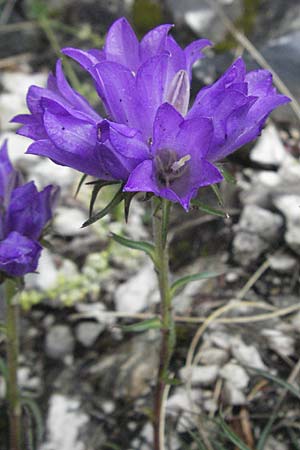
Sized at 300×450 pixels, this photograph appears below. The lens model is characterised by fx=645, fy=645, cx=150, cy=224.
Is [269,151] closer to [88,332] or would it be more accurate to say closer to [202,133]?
[88,332]

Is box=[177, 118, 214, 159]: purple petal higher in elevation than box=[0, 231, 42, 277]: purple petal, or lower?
higher

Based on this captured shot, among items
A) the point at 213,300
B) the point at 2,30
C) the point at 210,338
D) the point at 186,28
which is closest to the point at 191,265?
the point at 213,300

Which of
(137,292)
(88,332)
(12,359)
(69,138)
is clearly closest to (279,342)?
(137,292)

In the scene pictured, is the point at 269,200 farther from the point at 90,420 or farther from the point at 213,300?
the point at 90,420

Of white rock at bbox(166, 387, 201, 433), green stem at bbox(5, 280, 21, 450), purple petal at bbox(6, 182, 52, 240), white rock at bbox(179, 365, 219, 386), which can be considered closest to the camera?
purple petal at bbox(6, 182, 52, 240)

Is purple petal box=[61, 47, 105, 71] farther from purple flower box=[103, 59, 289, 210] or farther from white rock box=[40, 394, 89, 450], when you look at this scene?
white rock box=[40, 394, 89, 450]

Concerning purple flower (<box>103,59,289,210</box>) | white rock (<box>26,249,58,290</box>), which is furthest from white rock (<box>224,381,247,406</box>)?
purple flower (<box>103,59,289,210</box>)

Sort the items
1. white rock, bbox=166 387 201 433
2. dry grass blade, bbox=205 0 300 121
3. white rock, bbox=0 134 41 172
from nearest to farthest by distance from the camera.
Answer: white rock, bbox=166 387 201 433 → dry grass blade, bbox=205 0 300 121 → white rock, bbox=0 134 41 172
